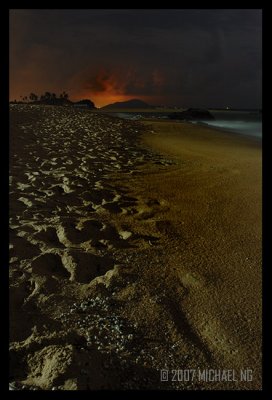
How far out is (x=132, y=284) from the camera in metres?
3.10

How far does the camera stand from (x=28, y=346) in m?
2.45

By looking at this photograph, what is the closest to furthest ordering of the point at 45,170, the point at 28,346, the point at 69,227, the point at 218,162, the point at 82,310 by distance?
the point at 28,346 < the point at 82,310 < the point at 69,227 < the point at 45,170 < the point at 218,162

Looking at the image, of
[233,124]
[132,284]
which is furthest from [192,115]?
[132,284]

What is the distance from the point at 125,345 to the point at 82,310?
45cm

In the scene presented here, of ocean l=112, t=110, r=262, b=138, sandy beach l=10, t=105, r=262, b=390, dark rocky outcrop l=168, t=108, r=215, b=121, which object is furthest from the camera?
dark rocky outcrop l=168, t=108, r=215, b=121

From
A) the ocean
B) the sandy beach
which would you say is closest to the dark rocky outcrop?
the ocean

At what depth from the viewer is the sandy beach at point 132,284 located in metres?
2.34

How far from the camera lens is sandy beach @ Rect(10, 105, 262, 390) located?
7.66 feet

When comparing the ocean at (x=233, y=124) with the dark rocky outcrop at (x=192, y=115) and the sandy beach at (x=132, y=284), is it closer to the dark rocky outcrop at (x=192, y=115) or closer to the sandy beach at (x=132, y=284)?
the dark rocky outcrop at (x=192, y=115)

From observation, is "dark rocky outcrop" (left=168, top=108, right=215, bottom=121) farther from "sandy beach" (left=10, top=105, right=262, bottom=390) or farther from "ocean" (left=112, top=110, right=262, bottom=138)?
"sandy beach" (left=10, top=105, right=262, bottom=390)

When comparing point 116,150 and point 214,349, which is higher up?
point 116,150

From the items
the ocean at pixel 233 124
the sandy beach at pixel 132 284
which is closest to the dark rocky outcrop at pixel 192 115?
the ocean at pixel 233 124

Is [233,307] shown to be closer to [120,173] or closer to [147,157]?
[120,173]
